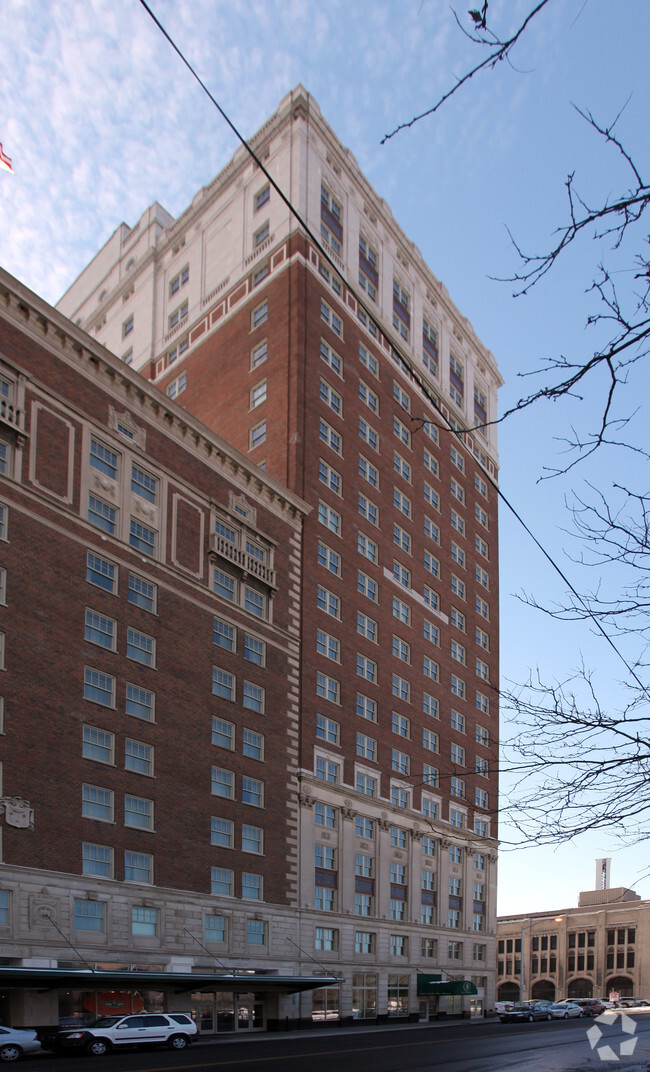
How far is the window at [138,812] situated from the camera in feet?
139

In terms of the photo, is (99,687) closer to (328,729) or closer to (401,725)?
(328,729)

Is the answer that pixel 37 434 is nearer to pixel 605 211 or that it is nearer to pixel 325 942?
pixel 325 942

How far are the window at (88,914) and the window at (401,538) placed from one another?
114 ft

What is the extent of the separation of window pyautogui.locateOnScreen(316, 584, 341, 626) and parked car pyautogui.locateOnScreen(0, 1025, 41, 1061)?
99.4 ft

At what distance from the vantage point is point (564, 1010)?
77938 millimetres

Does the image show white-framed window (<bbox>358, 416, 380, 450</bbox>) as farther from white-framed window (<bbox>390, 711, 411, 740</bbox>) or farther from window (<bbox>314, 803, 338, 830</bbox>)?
window (<bbox>314, 803, 338, 830</bbox>)

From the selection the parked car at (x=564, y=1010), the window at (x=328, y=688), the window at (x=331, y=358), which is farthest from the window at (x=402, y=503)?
the parked car at (x=564, y=1010)

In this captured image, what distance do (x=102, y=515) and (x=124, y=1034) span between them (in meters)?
20.7

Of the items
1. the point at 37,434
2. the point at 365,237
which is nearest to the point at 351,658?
the point at 37,434

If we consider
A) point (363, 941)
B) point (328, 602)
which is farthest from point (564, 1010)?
point (328, 602)

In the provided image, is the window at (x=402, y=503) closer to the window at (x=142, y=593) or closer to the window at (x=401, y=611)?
the window at (x=401, y=611)

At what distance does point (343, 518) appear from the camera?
→ 63.2 metres

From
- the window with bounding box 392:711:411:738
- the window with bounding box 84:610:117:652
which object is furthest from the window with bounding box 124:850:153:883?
the window with bounding box 392:711:411:738

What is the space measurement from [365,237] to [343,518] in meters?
23.5
